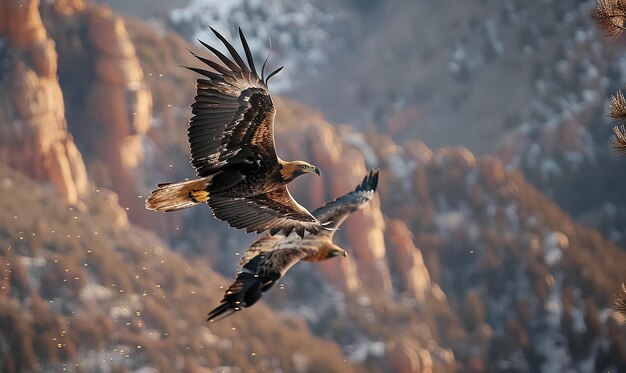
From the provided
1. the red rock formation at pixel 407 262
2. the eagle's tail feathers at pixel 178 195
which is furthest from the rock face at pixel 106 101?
the eagle's tail feathers at pixel 178 195

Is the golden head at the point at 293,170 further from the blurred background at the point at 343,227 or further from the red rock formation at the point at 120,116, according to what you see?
the red rock formation at the point at 120,116

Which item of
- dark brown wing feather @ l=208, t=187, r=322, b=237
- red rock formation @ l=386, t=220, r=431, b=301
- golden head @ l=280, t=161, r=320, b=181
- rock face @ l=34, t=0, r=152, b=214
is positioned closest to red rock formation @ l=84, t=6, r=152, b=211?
rock face @ l=34, t=0, r=152, b=214

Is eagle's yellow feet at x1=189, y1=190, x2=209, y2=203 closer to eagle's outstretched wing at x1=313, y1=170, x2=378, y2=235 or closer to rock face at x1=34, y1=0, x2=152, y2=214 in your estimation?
eagle's outstretched wing at x1=313, y1=170, x2=378, y2=235

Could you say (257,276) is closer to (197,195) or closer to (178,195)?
(197,195)

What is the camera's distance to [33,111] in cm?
7350

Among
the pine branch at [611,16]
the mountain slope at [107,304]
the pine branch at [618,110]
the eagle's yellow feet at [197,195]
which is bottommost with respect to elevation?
the pine branch at [618,110]

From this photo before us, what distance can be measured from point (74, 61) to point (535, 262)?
3787 cm

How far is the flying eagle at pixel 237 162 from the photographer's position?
16984mm

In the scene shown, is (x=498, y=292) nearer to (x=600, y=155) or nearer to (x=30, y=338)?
(x=600, y=155)

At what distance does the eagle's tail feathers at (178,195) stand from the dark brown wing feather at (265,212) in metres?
0.24

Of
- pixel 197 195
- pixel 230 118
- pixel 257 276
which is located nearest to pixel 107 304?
pixel 257 276

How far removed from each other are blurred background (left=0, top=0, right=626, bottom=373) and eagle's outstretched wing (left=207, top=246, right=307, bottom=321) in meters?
39.2

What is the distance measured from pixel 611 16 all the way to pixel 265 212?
5.91 m

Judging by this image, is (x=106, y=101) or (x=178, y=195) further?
(x=106, y=101)
